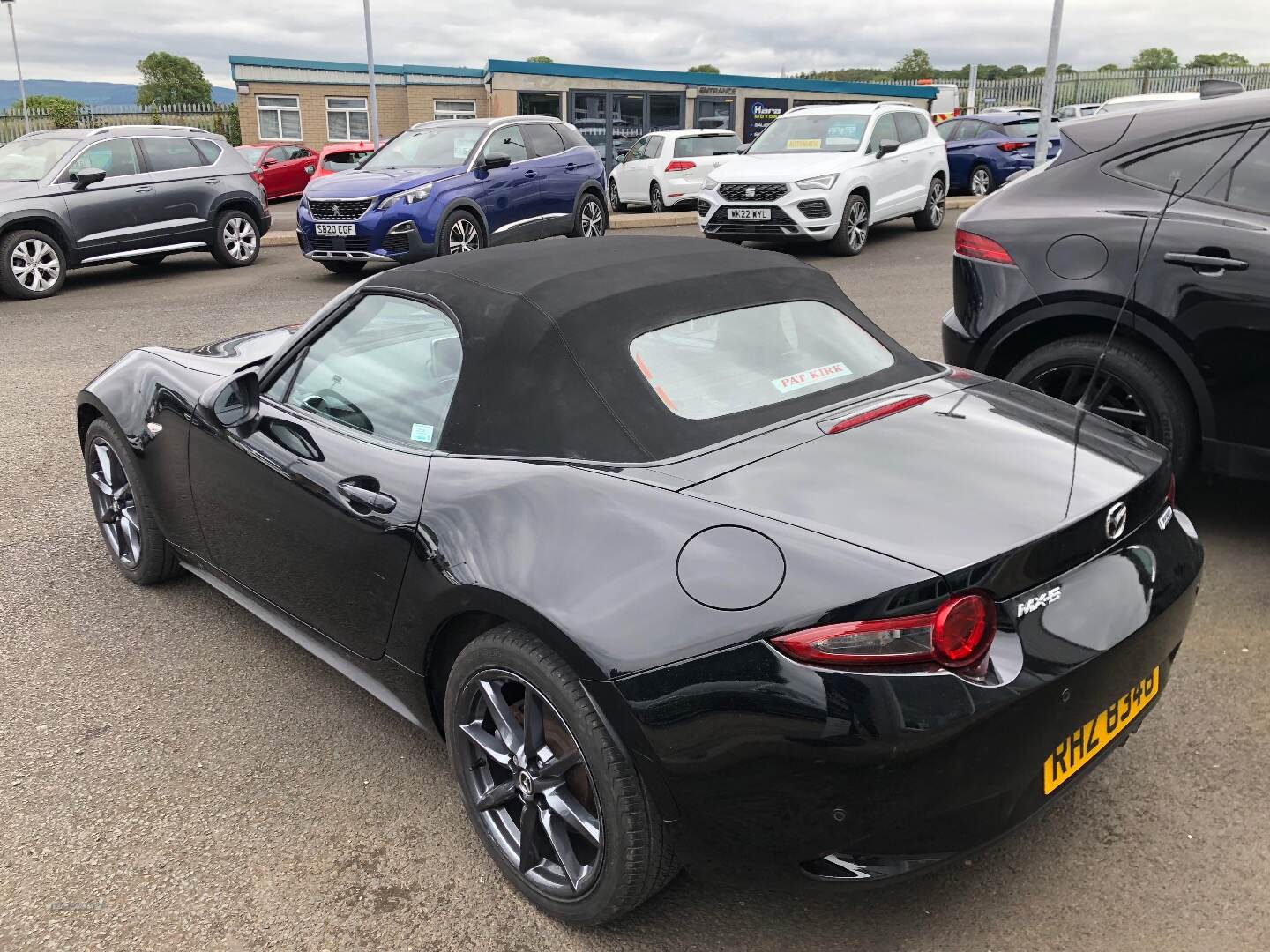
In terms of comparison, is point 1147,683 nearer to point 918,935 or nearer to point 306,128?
point 918,935

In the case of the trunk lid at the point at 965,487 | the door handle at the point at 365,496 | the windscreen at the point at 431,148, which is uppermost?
the windscreen at the point at 431,148

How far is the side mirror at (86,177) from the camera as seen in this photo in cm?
1157

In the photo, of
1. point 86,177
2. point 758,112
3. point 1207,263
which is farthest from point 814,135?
point 758,112

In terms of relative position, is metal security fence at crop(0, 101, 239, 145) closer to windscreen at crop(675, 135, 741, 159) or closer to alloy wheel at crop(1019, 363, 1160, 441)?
windscreen at crop(675, 135, 741, 159)

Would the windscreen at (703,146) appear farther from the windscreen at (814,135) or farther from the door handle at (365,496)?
the door handle at (365,496)

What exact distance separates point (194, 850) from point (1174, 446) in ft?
12.0

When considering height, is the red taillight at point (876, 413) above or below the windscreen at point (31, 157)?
below

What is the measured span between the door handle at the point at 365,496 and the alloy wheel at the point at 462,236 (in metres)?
8.78

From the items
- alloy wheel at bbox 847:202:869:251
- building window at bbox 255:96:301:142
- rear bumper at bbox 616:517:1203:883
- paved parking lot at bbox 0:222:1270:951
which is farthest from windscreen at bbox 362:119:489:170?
building window at bbox 255:96:301:142

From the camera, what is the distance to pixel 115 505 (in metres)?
4.27

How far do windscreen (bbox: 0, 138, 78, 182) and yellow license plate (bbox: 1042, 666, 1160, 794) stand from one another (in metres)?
12.2

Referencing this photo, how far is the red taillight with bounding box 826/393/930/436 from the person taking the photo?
2645mm

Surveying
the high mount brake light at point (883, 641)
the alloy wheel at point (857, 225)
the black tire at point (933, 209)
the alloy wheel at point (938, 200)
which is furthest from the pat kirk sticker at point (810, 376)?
the alloy wheel at point (938, 200)

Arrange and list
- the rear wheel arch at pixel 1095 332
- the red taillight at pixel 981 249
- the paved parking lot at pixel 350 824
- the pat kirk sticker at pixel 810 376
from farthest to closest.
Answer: the red taillight at pixel 981 249 → the rear wheel arch at pixel 1095 332 → the pat kirk sticker at pixel 810 376 → the paved parking lot at pixel 350 824
